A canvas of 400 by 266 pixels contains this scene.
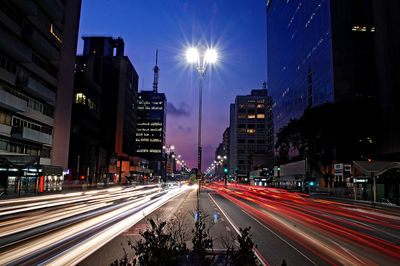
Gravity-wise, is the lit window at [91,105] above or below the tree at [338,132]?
above

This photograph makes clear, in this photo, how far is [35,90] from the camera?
45594 millimetres

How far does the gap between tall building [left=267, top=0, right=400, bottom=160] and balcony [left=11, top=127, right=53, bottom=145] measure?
1897 inches

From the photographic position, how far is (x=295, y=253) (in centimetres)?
963

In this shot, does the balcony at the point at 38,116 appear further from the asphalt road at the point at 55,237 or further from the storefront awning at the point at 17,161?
the asphalt road at the point at 55,237

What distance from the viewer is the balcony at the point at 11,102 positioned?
38125 mm

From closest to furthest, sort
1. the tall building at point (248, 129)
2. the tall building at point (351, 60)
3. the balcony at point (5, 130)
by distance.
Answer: the balcony at point (5, 130)
the tall building at point (351, 60)
the tall building at point (248, 129)

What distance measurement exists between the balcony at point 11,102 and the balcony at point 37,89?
110 inches

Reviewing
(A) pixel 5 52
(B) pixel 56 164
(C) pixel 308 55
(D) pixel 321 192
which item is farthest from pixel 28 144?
(C) pixel 308 55

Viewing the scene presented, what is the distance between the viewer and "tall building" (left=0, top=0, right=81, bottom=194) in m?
40.0

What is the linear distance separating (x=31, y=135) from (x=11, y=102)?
21.2 feet

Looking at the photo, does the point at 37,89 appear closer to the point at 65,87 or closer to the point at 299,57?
the point at 65,87

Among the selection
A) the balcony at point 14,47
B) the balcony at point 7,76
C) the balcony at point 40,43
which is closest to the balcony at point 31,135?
the balcony at point 7,76

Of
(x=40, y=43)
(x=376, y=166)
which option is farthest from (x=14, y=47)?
(x=376, y=166)

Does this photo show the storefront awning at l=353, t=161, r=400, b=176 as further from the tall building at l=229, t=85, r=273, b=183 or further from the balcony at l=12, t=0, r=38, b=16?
the tall building at l=229, t=85, r=273, b=183
